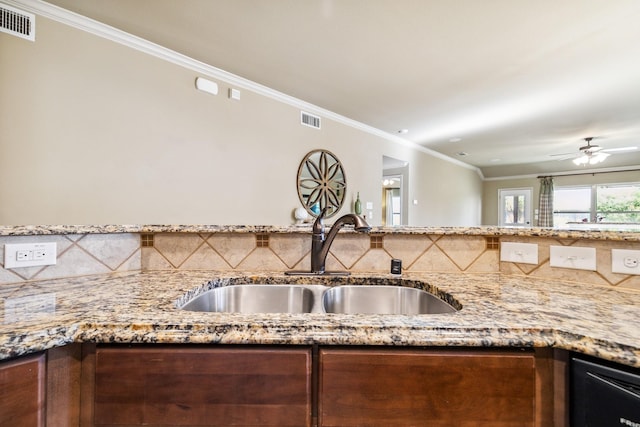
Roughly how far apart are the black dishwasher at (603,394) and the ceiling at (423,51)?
7.08 feet

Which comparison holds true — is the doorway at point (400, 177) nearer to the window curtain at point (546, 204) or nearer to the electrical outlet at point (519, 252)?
the window curtain at point (546, 204)

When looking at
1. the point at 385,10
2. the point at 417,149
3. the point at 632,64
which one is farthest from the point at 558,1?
the point at 417,149

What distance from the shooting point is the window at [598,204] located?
6629 millimetres

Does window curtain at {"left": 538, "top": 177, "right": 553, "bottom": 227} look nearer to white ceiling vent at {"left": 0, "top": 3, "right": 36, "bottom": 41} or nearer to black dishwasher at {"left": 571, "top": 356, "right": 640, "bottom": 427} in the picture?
black dishwasher at {"left": 571, "top": 356, "right": 640, "bottom": 427}

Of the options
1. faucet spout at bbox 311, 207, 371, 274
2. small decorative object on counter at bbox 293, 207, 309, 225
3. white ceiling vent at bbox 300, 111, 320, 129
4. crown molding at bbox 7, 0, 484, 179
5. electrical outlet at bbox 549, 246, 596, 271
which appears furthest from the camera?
white ceiling vent at bbox 300, 111, 320, 129

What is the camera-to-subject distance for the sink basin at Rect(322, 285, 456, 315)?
1.17 meters

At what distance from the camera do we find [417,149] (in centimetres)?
585

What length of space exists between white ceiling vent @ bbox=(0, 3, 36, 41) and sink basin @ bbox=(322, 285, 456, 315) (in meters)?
2.50

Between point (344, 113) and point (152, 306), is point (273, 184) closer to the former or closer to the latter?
point (344, 113)

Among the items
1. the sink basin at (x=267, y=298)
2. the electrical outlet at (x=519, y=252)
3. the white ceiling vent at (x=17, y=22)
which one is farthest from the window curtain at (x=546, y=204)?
the white ceiling vent at (x=17, y=22)

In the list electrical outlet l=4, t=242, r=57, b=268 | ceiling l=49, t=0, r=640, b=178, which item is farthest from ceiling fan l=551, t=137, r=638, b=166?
electrical outlet l=4, t=242, r=57, b=268

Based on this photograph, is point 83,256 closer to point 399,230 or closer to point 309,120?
point 399,230

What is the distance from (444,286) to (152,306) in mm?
946

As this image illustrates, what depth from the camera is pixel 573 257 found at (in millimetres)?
1161
